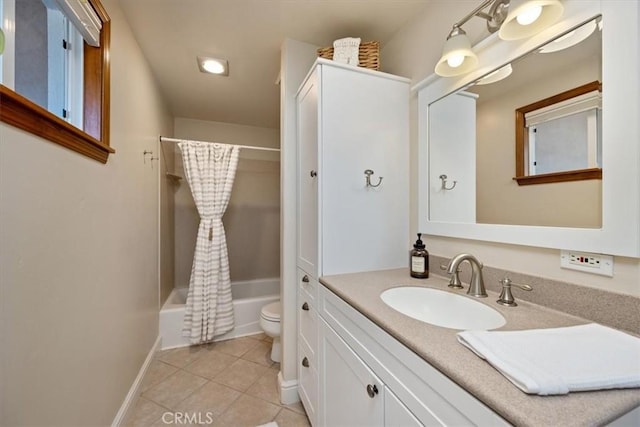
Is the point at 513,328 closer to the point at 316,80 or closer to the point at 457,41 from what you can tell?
the point at 457,41

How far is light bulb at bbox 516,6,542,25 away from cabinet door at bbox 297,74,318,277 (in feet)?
2.68

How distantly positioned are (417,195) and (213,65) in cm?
174

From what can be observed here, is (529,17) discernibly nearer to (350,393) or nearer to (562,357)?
(562,357)

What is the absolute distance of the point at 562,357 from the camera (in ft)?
1.69

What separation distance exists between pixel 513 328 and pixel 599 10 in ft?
3.14

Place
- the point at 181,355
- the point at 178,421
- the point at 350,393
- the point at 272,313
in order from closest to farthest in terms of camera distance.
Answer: the point at 350,393
the point at 178,421
the point at 272,313
the point at 181,355

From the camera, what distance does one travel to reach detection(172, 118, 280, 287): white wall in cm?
307

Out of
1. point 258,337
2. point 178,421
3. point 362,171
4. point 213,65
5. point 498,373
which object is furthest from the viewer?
point 258,337

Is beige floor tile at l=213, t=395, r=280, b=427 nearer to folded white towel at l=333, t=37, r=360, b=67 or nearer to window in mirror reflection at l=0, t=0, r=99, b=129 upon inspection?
window in mirror reflection at l=0, t=0, r=99, b=129

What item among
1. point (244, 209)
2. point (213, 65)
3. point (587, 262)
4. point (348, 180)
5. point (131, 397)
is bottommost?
point (131, 397)

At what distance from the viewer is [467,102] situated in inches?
46.1

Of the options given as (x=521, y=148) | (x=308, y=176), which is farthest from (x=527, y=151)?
(x=308, y=176)

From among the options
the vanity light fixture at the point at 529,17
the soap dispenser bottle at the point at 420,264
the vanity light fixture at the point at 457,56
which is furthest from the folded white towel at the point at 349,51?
the soap dispenser bottle at the point at 420,264

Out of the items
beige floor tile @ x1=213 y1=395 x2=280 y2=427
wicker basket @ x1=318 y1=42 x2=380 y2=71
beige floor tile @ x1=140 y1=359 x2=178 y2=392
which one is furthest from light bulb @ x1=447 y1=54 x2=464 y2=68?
beige floor tile @ x1=140 y1=359 x2=178 y2=392
